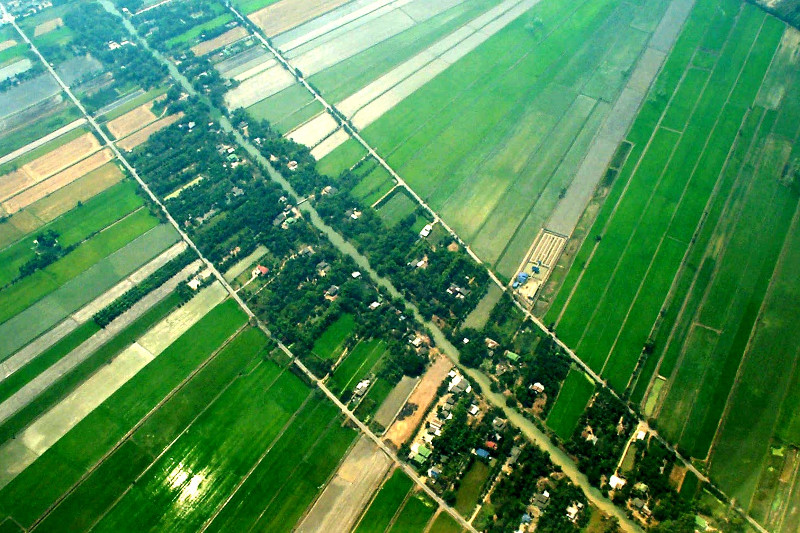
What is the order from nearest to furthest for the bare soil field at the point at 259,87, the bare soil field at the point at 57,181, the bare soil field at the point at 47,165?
the bare soil field at the point at 57,181
the bare soil field at the point at 47,165
the bare soil field at the point at 259,87

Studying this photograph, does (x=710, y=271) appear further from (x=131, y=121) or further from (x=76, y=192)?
(x=131, y=121)

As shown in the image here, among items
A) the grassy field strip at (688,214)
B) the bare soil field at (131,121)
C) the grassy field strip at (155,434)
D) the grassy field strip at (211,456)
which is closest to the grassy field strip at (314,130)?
the bare soil field at (131,121)

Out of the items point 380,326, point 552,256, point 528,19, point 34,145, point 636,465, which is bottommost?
point 636,465

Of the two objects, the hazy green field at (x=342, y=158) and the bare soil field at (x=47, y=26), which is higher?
the bare soil field at (x=47, y=26)

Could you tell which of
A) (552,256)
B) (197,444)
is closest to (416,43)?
(552,256)

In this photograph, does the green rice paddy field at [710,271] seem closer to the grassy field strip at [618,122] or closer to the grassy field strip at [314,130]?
the grassy field strip at [618,122]

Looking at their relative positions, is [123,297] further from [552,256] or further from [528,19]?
[528,19]
